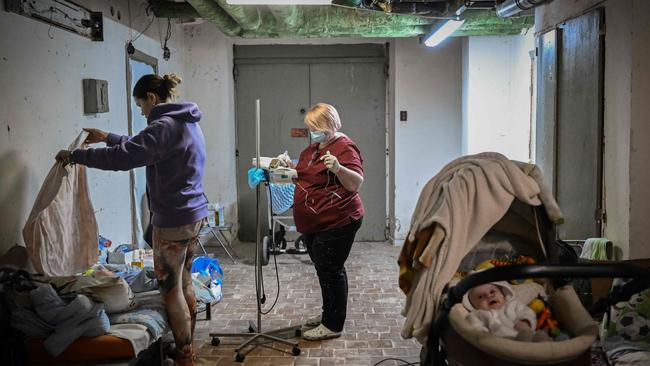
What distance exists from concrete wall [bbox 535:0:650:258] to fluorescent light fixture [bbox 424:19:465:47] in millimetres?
1783

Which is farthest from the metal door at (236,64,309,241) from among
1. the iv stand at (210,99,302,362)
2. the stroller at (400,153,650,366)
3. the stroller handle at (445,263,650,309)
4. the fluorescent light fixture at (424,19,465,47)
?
the stroller handle at (445,263,650,309)

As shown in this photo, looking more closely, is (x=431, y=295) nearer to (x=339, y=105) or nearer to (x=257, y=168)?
(x=257, y=168)

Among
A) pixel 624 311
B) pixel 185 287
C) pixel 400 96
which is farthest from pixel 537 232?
pixel 400 96

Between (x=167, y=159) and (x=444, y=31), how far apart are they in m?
3.53

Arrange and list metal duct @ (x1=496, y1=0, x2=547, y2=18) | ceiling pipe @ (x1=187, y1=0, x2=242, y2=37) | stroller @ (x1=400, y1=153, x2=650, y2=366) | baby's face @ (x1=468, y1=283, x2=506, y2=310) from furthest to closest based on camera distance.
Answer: ceiling pipe @ (x1=187, y1=0, x2=242, y2=37) < metal duct @ (x1=496, y1=0, x2=547, y2=18) < baby's face @ (x1=468, y1=283, x2=506, y2=310) < stroller @ (x1=400, y1=153, x2=650, y2=366)

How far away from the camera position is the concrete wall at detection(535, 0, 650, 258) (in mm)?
3592

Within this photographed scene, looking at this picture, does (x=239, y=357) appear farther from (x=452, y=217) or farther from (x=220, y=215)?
(x=220, y=215)

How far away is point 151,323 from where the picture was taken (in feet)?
10.9

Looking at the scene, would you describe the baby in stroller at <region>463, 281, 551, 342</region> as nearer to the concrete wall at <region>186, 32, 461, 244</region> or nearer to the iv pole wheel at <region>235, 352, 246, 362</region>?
the iv pole wheel at <region>235, 352, 246, 362</region>

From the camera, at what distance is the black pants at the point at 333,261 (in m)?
3.92

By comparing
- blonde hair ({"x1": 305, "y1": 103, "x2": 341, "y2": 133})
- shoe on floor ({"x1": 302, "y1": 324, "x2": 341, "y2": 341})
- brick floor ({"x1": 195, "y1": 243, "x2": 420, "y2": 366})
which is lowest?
brick floor ({"x1": 195, "y1": 243, "x2": 420, "y2": 366})

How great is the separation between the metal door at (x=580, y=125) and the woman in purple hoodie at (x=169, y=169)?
2.49 metres

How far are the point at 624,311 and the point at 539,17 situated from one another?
275cm

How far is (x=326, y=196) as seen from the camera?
390 cm
